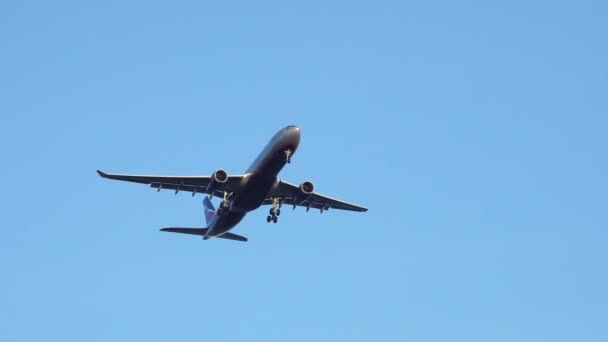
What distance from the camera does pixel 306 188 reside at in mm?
75125

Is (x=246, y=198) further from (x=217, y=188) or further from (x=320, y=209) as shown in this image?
(x=320, y=209)

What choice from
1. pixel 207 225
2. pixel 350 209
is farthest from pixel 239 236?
pixel 350 209

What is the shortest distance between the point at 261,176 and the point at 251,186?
1.18m

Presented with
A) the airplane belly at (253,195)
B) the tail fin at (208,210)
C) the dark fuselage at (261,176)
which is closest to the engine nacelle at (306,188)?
the dark fuselage at (261,176)

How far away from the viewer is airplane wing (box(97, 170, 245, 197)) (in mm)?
72188

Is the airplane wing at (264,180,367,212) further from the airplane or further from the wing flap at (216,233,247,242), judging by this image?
the wing flap at (216,233,247,242)

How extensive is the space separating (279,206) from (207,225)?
23.2 feet

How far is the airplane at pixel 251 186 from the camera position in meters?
69.0

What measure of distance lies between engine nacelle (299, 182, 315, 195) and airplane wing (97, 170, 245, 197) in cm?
498

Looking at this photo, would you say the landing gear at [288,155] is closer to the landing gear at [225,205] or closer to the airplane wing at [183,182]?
the airplane wing at [183,182]

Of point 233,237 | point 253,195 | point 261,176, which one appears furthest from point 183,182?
point 233,237

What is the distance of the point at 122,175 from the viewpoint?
72625 mm

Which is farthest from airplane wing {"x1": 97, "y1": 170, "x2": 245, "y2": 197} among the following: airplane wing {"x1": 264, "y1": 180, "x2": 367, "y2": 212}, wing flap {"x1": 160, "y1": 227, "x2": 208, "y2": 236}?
wing flap {"x1": 160, "y1": 227, "x2": 208, "y2": 236}

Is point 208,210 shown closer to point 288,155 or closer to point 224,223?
point 224,223
